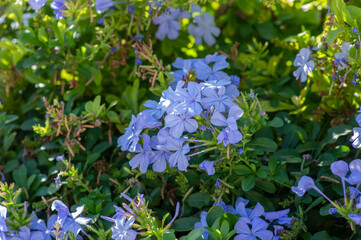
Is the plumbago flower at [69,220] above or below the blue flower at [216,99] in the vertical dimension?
below

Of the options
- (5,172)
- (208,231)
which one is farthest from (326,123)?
(5,172)

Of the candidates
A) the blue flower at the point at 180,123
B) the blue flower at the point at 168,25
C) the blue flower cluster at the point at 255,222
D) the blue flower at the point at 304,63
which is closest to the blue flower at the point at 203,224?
the blue flower cluster at the point at 255,222

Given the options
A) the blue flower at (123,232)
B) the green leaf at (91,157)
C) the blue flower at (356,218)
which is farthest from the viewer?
the green leaf at (91,157)

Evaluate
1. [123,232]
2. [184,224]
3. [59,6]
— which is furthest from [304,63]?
[59,6]

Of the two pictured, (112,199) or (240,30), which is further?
(240,30)

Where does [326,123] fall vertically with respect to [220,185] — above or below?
below

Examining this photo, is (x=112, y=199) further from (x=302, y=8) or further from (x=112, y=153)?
(x=302, y=8)

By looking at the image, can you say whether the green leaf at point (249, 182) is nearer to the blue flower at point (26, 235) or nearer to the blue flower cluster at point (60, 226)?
the blue flower cluster at point (60, 226)

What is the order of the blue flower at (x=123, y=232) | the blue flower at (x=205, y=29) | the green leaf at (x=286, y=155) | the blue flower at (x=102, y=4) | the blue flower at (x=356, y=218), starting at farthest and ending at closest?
the blue flower at (x=205, y=29) → the blue flower at (x=102, y=4) → the green leaf at (x=286, y=155) → the blue flower at (x=123, y=232) → the blue flower at (x=356, y=218)
